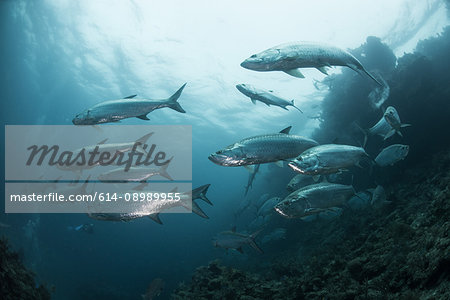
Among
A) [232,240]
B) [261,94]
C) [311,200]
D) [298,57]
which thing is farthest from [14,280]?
[298,57]

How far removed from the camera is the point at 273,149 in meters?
3.61

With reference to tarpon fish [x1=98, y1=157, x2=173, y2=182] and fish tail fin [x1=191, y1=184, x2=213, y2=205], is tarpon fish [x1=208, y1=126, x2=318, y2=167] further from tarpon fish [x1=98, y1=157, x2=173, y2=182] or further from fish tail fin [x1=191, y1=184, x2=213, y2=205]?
tarpon fish [x1=98, y1=157, x2=173, y2=182]

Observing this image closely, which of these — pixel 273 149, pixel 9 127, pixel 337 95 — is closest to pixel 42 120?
pixel 9 127

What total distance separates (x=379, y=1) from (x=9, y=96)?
108ft

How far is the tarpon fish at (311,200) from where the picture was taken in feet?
13.2

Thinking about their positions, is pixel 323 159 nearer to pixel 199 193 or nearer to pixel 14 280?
pixel 199 193

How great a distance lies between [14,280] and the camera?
4.48 meters

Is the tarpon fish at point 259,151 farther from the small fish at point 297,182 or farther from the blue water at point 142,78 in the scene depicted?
the blue water at point 142,78

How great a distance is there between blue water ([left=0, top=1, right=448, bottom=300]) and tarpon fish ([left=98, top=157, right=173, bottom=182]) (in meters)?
11.4

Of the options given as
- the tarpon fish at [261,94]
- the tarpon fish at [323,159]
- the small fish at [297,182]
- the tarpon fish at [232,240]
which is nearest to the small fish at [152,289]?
the tarpon fish at [232,240]

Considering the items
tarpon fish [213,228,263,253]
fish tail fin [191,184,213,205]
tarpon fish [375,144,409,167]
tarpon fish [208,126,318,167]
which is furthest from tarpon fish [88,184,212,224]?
tarpon fish [375,144,409,167]

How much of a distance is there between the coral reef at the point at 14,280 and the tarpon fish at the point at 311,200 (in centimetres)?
517

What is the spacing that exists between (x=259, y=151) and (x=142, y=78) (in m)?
25.0

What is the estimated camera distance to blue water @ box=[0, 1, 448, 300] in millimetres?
17641
